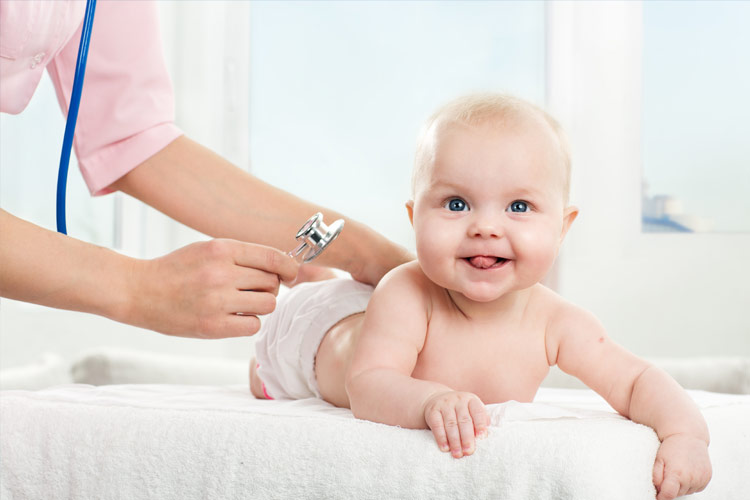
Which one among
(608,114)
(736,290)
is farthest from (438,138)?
(736,290)

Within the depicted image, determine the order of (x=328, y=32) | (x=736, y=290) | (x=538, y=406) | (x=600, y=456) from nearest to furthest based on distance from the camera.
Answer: (x=600, y=456) → (x=538, y=406) → (x=736, y=290) → (x=328, y=32)

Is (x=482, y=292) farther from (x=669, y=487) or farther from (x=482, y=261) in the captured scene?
(x=669, y=487)

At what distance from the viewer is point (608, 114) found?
195 cm

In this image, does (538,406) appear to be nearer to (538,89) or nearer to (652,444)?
(652,444)

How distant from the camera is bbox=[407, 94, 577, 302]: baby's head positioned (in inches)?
32.2

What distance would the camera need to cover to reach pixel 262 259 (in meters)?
0.83

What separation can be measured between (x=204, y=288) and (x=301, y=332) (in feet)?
0.91

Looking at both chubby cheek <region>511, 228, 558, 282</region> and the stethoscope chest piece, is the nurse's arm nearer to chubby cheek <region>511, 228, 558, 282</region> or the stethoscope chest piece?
the stethoscope chest piece

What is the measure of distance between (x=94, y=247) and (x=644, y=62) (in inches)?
61.8

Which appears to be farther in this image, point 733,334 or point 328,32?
point 328,32

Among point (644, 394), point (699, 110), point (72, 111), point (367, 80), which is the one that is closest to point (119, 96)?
point (72, 111)

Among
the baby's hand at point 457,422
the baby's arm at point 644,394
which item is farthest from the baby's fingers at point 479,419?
the baby's arm at point 644,394

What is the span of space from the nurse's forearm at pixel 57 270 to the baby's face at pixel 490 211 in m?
0.34

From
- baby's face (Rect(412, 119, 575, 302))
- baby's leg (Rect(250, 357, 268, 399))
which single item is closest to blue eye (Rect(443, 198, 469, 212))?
baby's face (Rect(412, 119, 575, 302))
